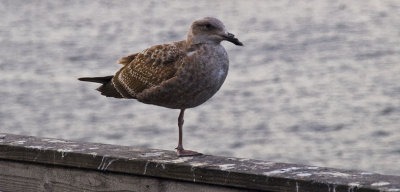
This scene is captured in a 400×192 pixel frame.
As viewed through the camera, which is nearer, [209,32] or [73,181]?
[73,181]

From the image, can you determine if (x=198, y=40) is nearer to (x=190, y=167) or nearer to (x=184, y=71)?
(x=184, y=71)

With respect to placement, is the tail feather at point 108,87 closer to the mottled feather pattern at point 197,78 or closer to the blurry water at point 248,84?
the mottled feather pattern at point 197,78

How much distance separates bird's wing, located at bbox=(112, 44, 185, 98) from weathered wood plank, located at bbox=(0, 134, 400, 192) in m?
0.72

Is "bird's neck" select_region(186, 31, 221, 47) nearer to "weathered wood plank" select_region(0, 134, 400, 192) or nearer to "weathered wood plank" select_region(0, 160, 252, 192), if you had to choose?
"weathered wood plank" select_region(0, 134, 400, 192)

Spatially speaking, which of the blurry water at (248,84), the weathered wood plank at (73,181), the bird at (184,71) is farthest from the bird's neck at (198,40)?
the blurry water at (248,84)

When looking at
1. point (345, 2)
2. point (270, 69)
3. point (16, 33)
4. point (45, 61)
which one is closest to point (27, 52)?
point (45, 61)

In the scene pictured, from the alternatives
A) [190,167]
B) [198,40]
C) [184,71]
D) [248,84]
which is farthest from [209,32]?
[248,84]

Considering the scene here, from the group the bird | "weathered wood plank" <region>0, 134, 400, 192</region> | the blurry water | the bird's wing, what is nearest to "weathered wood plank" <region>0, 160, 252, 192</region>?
"weathered wood plank" <region>0, 134, 400, 192</region>

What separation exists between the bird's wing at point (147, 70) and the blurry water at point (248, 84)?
444 inches

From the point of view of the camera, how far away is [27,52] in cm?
2722

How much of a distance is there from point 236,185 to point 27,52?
24.5m

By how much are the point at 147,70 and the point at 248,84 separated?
17.3 m

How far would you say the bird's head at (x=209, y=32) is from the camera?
445cm

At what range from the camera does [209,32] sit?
448cm
